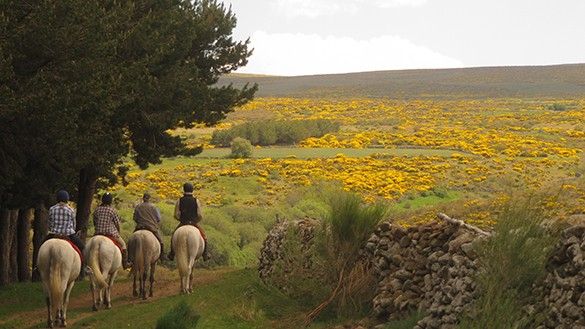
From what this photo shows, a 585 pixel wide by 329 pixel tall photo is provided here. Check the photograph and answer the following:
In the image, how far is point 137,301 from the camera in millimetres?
21359

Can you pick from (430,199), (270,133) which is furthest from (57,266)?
(270,133)

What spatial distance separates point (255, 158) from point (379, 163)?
1064 cm

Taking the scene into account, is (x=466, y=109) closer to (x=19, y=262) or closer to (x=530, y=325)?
(x=19, y=262)

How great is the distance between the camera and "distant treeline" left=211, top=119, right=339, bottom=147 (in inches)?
3157

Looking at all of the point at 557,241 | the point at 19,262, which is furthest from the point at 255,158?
the point at 557,241

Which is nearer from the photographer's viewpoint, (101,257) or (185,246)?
(101,257)

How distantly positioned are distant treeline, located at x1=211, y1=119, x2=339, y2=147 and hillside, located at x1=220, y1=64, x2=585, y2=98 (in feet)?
214

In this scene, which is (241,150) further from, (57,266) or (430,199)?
(57,266)

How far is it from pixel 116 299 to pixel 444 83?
14684 centimetres

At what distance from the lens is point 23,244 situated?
2689 cm

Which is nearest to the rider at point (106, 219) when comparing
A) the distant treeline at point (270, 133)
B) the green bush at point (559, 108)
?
the distant treeline at point (270, 133)

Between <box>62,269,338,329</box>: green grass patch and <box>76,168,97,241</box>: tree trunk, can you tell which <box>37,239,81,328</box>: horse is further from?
<box>76,168,97,241</box>: tree trunk

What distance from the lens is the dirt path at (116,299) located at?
19486 millimetres

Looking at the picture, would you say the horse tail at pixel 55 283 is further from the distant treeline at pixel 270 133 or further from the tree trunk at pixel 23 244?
the distant treeline at pixel 270 133
